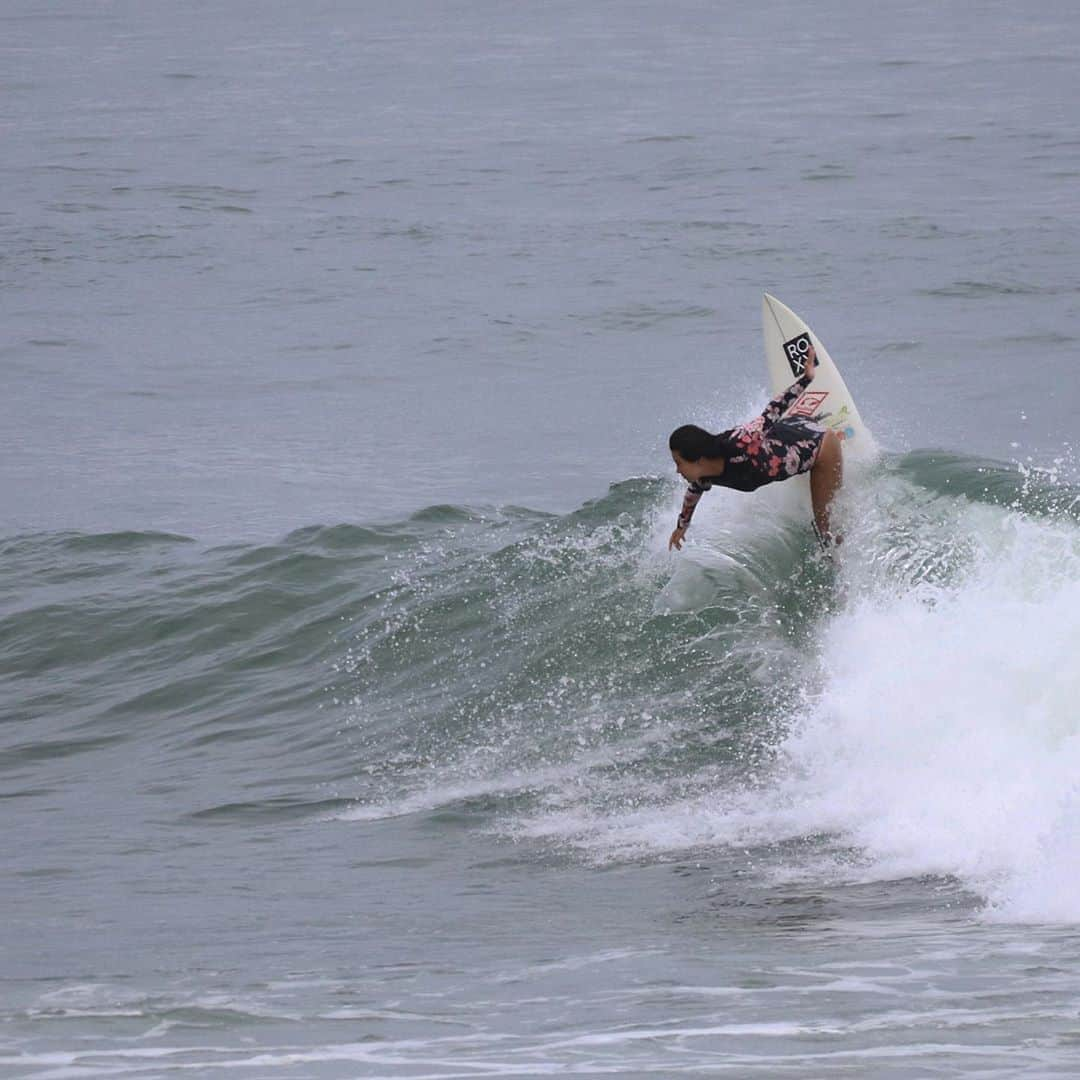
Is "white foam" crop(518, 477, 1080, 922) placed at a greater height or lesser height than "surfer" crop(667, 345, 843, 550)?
lesser

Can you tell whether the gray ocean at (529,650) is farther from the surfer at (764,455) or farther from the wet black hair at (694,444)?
the wet black hair at (694,444)

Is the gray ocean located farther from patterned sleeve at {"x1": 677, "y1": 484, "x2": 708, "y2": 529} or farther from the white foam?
patterned sleeve at {"x1": 677, "y1": 484, "x2": 708, "y2": 529}

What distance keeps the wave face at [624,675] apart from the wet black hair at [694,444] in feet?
3.42

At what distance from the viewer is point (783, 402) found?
9461 mm

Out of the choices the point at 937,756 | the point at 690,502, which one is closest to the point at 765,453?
the point at 690,502

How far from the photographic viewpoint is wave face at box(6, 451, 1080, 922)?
7.11 m

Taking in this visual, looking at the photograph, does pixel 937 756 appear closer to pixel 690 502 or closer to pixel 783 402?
pixel 690 502

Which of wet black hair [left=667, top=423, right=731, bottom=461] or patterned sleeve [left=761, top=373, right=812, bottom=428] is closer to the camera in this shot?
wet black hair [left=667, top=423, right=731, bottom=461]

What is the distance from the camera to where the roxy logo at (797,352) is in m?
11.3

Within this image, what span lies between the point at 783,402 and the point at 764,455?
326mm

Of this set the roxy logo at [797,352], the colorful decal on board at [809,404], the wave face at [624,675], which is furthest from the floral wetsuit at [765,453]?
the roxy logo at [797,352]

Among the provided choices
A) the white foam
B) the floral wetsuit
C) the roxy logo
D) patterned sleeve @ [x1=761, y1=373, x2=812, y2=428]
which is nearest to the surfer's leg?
the floral wetsuit

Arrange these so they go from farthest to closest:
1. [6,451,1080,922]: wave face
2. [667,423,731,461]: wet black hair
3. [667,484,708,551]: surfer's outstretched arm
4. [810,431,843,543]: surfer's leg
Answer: [810,431,843,543]: surfer's leg, [667,484,708,551]: surfer's outstretched arm, [667,423,731,461]: wet black hair, [6,451,1080,922]: wave face

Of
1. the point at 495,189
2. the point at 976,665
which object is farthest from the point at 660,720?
the point at 495,189
